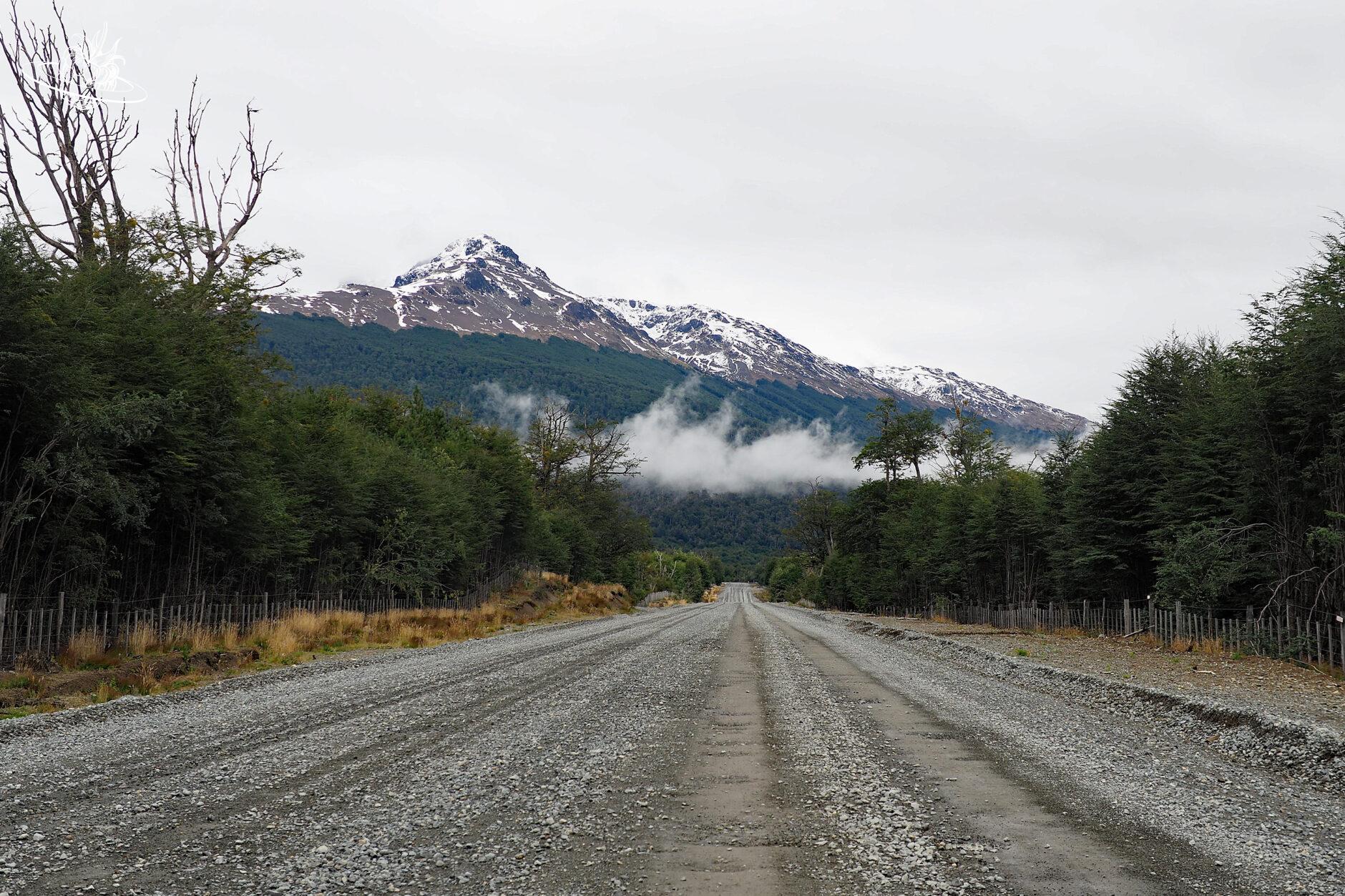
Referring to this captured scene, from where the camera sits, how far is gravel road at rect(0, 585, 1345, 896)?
4984 millimetres

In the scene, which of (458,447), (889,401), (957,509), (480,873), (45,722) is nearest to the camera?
(480,873)

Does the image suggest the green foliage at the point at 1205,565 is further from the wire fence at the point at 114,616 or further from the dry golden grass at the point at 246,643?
the wire fence at the point at 114,616

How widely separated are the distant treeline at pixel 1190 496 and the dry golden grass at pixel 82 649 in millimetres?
23211

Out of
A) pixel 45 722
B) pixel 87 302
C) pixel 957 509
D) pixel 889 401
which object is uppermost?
pixel 889 401

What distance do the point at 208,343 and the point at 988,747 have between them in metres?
20.9

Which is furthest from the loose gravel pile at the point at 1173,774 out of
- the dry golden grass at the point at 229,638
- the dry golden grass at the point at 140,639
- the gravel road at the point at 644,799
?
the dry golden grass at the point at 140,639

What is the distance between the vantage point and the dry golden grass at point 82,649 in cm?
1568

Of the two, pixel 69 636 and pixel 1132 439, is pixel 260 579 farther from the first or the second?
pixel 1132 439

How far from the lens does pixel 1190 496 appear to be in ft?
77.3

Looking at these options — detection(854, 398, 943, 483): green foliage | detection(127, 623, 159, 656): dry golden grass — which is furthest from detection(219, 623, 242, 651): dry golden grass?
detection(854, 398, 943, 483): green foliage

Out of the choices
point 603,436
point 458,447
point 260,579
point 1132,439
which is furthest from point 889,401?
point 260,579

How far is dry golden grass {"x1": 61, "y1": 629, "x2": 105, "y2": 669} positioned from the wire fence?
7 centimetres

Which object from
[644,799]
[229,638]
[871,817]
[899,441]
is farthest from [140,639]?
[899,441]

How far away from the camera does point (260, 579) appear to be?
93.9 ft
